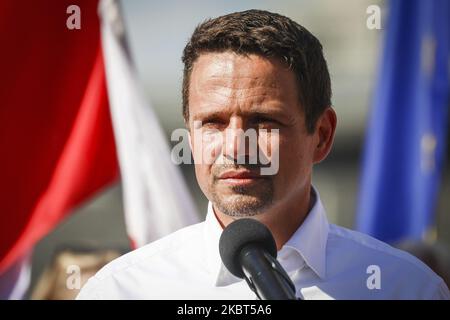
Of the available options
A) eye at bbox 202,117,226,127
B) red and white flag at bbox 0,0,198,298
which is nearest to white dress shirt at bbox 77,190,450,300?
eye at bbox 202,117,226,127

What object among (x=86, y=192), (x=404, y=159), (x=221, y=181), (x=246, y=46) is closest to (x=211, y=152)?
(x=221, y=181)

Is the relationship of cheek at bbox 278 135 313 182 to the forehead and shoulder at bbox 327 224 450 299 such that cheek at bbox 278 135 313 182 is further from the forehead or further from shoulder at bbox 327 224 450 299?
shoulder at bbox 327 224 450 299

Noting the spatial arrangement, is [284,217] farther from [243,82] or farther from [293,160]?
[243,82]

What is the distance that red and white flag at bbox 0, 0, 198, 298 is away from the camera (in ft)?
10.6

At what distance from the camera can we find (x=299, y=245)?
2.20 m

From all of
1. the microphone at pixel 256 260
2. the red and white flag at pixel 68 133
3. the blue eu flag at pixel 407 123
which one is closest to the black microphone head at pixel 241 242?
the microphone at pixel 256 260

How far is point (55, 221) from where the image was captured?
3.46m

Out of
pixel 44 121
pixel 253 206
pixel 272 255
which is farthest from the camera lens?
pixel 44 121

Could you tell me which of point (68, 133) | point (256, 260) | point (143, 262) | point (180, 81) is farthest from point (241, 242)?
point (68, 133)

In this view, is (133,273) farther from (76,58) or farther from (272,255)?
(76,58)

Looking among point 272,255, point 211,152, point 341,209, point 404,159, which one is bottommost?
point 341,209

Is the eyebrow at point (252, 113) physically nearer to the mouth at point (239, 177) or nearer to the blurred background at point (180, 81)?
the mouth at point (239, 177)
